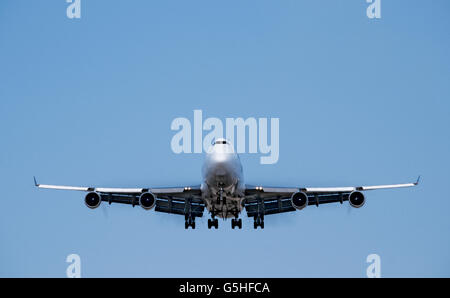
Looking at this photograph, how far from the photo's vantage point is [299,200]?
51.7m

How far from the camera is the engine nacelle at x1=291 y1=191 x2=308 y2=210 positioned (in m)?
51.6

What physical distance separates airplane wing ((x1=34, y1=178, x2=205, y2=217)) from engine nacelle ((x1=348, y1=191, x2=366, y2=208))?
10.5 meters

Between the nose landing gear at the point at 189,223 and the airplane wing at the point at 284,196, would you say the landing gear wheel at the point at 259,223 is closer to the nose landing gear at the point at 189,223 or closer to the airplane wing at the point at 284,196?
the airplane wing at the point at 284,196

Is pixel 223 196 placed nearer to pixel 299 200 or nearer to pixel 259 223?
pixel 299 200

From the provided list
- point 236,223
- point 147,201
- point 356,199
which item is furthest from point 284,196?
point 147,201

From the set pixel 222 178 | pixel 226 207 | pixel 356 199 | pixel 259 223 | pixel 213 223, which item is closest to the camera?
pixel 222 178

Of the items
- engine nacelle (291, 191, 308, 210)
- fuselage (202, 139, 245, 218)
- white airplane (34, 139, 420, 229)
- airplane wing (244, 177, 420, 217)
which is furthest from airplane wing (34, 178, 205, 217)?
engine nacelle (291, 191, 308, 210)

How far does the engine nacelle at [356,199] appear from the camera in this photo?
167 feet

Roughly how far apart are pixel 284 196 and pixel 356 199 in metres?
5.71

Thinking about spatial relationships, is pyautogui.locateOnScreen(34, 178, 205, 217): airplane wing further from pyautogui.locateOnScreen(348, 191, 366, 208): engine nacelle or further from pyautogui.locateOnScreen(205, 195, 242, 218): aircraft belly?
pyautogui.locateOnScreen(348, 191, 366, 208): engine nacelle
